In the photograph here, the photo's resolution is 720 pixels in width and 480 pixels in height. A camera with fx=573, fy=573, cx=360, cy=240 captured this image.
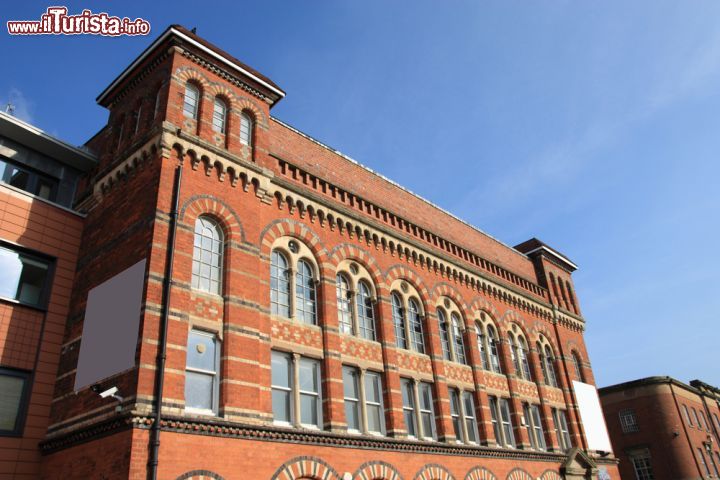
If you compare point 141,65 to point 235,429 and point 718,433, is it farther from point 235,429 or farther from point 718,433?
point 718,433

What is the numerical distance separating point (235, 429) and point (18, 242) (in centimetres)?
911

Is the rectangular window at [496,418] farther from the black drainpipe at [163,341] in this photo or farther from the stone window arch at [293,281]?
the black drainpipe at [163,341]

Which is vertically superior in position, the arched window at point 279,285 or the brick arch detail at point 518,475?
the arched window at point 279,285

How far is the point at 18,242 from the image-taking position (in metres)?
17.4

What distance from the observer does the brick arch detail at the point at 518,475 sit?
2369 centimetres

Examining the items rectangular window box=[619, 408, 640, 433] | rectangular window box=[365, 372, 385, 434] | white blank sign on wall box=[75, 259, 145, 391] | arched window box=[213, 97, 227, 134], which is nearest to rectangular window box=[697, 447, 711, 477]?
rectangular window box=[619, 408, 640, 433]

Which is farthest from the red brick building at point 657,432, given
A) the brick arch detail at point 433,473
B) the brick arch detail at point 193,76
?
the brick arch detail at point 193,76

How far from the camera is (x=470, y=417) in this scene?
23609mm

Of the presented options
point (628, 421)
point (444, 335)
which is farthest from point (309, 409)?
point (628, 421)

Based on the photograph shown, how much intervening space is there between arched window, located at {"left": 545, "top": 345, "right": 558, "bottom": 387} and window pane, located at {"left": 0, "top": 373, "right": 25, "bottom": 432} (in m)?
24.4

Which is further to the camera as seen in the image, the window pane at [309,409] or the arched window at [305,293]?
the arched window at [305,293]

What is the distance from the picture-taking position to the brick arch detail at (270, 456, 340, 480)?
15.3 metres

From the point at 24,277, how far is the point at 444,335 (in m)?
15.9

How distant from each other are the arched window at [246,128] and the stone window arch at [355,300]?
18.1ft
